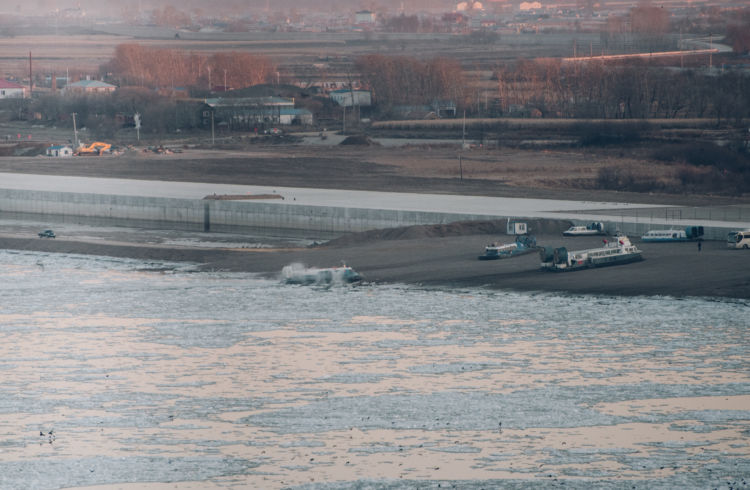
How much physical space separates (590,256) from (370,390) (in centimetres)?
1003

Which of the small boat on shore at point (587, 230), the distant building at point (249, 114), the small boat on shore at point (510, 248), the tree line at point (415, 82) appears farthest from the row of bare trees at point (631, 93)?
the small boat on shore at point (510, 248)

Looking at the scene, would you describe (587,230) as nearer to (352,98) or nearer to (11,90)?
(352,98)

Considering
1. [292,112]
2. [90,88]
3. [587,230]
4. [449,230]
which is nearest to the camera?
[587,230]

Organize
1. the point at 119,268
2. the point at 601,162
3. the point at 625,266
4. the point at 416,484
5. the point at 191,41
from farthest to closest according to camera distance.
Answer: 1. the point at 191,41
2. the point at 601,162
3. the point at 119,268
4. the point at 625,266
5. the point at 416,484

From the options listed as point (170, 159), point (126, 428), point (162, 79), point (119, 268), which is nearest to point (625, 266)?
point (119, 268)

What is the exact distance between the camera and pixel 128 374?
52.5 feet

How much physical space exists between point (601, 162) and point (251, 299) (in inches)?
1001

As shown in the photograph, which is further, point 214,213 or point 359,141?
point 359,141

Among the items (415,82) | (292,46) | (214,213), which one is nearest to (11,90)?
(415,82)

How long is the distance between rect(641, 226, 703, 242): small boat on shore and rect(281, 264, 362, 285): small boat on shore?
701 cm

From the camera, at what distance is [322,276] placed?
2344 centimetres

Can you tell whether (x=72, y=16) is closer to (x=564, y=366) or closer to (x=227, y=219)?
(x=227, y=219)

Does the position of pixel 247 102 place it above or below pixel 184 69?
below

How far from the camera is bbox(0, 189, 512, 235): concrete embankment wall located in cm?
3051
